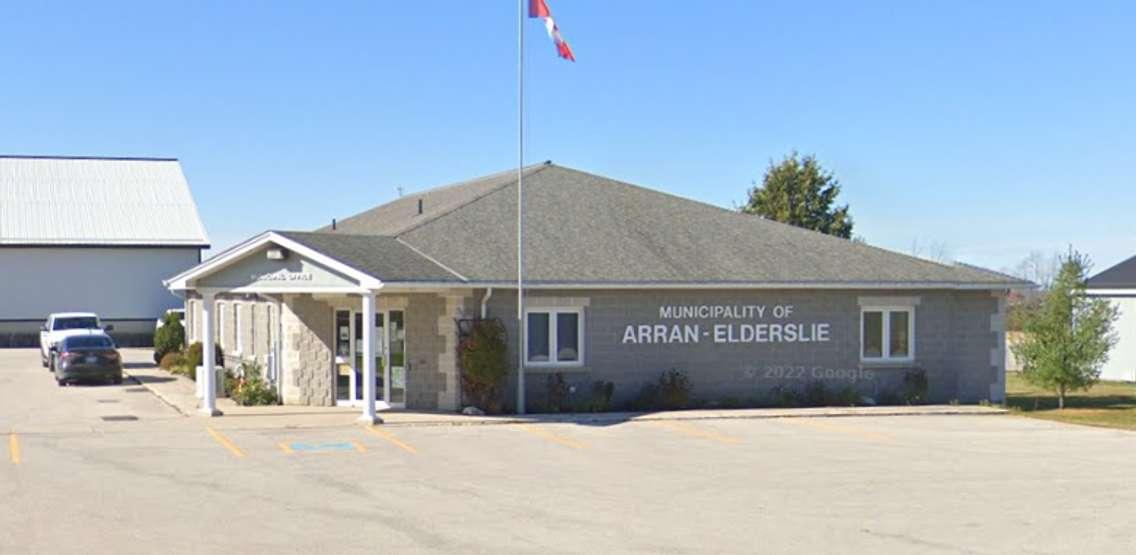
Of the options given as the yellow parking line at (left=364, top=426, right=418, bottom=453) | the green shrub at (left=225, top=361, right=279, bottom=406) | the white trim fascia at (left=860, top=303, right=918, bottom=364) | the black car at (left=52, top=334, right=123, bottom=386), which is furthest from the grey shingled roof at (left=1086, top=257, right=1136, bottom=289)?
A: the black car at (left=52, top=334, right=123, bottom=386)

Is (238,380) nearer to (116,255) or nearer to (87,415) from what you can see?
(87,415)

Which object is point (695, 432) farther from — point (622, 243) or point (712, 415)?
point (622, 243)

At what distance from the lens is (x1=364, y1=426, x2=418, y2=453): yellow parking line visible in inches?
778

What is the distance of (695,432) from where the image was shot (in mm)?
22453

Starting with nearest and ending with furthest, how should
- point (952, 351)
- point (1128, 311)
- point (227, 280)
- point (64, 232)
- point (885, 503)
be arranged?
1. point (885, 503)
2. point (227, 280)
3. point (952, 351)
4. point (1128, 311)
5. point (64, 232)

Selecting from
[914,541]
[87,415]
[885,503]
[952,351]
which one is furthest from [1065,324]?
[87,415]

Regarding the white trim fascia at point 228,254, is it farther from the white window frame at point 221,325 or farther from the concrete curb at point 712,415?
the white window frame at point 221,325

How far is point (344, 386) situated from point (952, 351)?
13205mm

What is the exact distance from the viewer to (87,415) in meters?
24.8

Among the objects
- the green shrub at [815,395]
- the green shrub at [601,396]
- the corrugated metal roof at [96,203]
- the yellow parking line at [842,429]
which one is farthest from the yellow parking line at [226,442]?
the corrugated metal roof at [96,203]

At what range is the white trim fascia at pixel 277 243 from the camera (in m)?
23.0

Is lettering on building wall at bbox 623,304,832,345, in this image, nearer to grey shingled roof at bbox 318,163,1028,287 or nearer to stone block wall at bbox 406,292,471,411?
grey shingled roof at bbox 318,163,1028,287

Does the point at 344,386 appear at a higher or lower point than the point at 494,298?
lower

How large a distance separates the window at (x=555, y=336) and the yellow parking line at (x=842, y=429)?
14.6 ft
